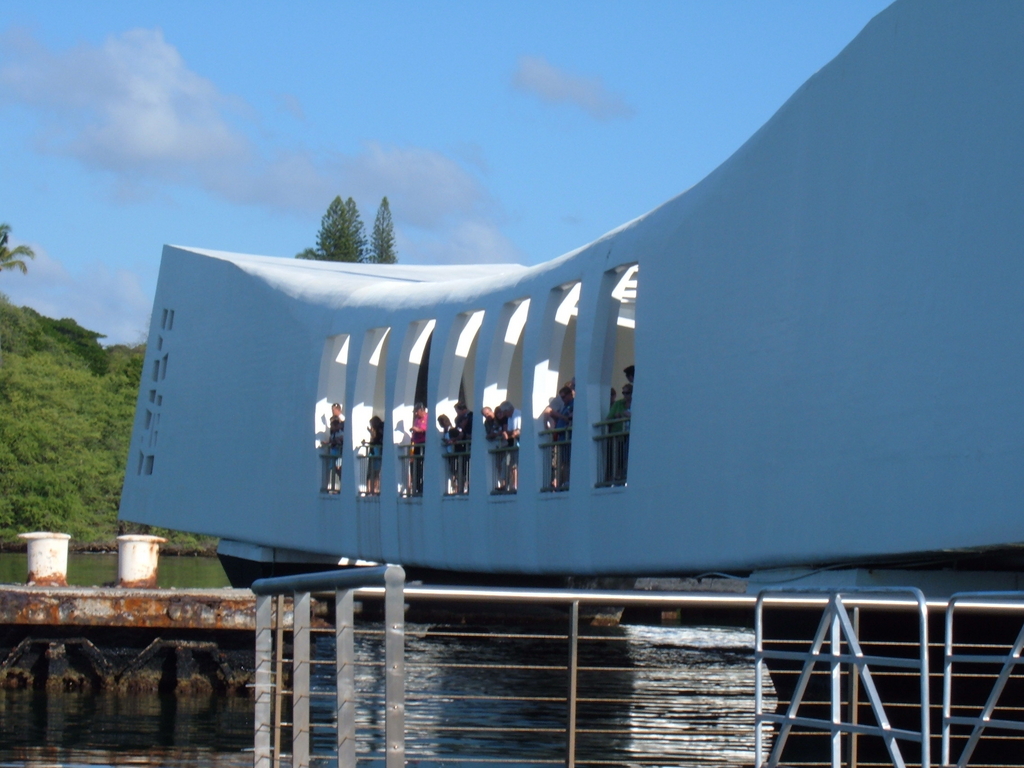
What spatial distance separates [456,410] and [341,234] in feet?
231

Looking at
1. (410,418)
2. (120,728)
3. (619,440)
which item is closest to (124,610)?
(120,728)

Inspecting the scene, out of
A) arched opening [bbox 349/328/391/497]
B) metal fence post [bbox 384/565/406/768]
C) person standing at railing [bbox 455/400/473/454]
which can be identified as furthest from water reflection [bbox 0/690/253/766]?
metal fence post [bbox 384/565/406/768]

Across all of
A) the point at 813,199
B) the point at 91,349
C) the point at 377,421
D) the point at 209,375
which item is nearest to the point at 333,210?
the point at 91,349

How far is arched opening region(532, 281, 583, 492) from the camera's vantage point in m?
18.0

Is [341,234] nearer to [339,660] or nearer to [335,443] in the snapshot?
[335,443]

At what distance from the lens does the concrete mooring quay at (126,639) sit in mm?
16391

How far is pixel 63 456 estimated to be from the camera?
69.3 m

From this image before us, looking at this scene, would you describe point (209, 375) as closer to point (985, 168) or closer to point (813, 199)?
point (813, 199)

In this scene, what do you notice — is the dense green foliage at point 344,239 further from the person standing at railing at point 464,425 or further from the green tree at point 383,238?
the person standing at railing at point 464,425

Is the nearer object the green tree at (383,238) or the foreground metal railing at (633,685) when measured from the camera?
the foreground metal railing at (633,685)

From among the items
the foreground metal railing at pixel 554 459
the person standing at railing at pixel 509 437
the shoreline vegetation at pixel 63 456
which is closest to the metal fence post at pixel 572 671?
the foreground metal railing at pixel 554 459

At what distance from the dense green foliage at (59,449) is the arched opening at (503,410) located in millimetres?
50936

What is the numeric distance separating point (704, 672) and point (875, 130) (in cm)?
1137

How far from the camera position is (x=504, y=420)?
19062mm
